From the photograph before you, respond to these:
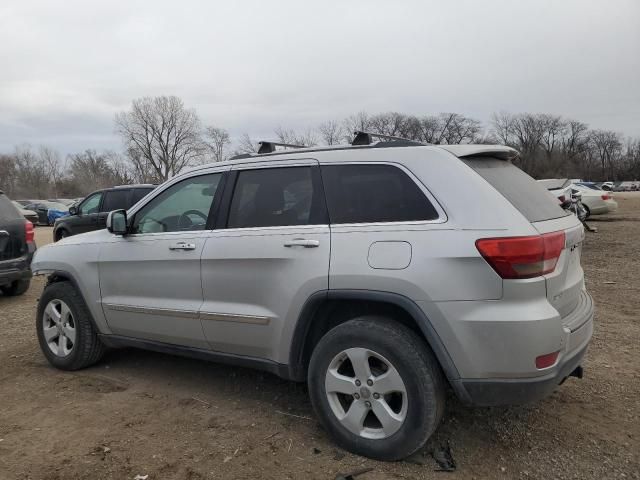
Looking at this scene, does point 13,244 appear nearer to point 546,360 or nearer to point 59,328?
point 59,328

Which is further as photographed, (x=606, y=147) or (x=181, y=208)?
(x=606, y=147)

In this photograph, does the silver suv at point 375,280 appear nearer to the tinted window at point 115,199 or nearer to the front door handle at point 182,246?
the front door handle at point 182,246

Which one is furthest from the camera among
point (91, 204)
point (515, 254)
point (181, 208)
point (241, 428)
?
point (91, 204)

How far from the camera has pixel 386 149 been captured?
3203 millimetres

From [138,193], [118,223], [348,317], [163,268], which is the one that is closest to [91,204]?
[138,193]

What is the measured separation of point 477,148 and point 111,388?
3364 millimetres

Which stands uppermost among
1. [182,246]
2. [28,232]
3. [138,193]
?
[138,193]

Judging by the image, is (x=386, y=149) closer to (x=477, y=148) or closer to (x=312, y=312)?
(x=477, y=148)

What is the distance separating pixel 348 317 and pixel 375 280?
0.46 meters

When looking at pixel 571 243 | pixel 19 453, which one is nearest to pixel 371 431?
pixel 571 243

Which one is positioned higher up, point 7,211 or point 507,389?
point 7,211

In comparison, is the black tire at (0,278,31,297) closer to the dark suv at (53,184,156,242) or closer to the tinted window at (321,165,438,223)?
the dark suv at (53,184,156,242)

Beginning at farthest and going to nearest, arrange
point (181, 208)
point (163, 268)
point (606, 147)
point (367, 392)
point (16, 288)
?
1. point (606, 147)
2. point (16, 288)
3. point (181, 208)
4. point (163, 268)
5. point (367, 392)

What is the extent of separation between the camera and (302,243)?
10.5ft
